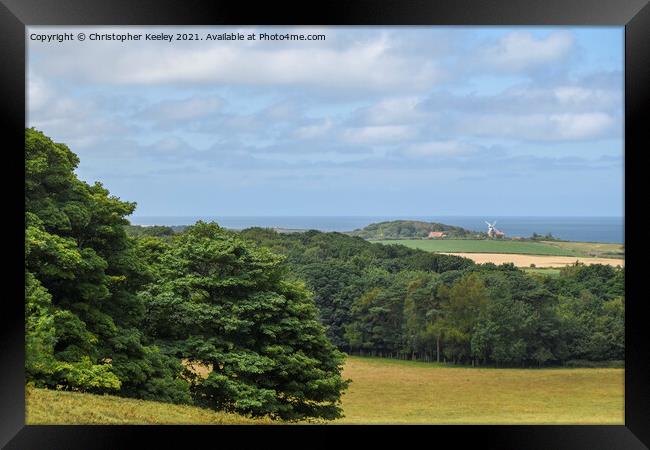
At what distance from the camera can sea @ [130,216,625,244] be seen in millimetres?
13416

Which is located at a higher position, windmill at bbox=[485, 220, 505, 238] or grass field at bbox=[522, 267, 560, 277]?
windmill at bbox=[485, 220, 505, 238]

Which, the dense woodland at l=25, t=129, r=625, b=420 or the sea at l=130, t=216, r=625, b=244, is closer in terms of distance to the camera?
the dense woodland at l=25, t=129, r=625, b=420

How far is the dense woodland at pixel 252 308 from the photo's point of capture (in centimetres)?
742

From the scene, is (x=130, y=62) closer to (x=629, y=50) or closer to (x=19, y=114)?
(x=19, y=114)

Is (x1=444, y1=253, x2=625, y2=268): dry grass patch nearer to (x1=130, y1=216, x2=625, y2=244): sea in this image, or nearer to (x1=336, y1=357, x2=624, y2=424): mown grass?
(x1=130, y1=216, x2=625, y2=244): sea

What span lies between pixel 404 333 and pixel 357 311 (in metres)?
0.88

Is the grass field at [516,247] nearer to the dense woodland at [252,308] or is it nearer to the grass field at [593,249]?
the grass field at [593,249]

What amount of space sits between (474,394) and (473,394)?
21 mm

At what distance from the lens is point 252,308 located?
9.16m

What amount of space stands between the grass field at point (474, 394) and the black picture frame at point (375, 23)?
8372mm

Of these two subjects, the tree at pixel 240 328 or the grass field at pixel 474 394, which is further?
the grass field at pixel 474 394

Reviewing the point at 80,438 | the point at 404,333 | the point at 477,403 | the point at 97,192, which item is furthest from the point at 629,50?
the point at 477,403

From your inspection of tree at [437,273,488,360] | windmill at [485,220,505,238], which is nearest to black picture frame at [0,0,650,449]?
tree at [437,273,488,360]

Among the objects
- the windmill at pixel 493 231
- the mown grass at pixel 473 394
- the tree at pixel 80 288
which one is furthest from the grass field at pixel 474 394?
the tree at pixel 80 288
